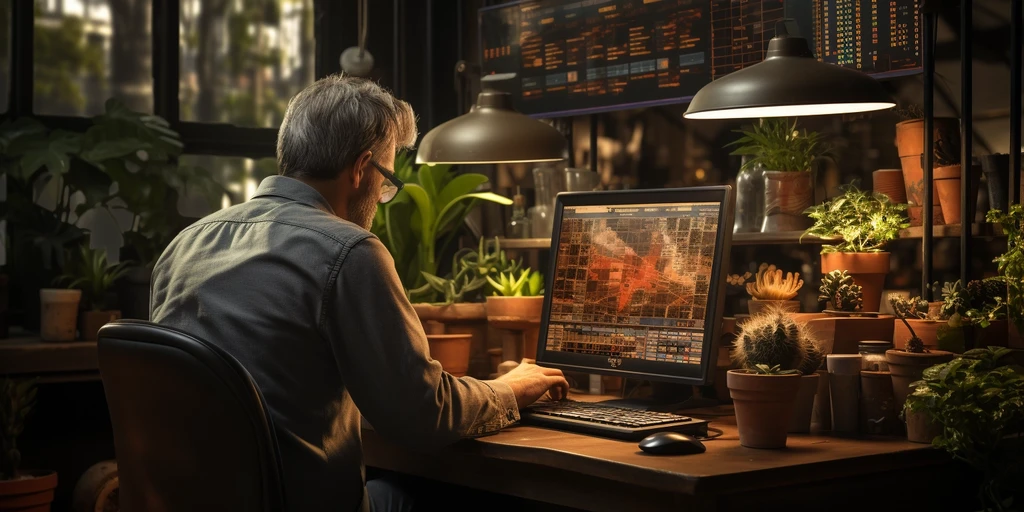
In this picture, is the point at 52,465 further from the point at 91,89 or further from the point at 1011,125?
→ the point at 1011,125

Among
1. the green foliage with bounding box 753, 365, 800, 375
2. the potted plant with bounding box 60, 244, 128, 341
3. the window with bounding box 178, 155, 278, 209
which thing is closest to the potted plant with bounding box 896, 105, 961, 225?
the green foliage with bounding box 753, 365, 800, 375

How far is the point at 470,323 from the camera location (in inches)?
123

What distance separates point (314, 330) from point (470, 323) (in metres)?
1.26

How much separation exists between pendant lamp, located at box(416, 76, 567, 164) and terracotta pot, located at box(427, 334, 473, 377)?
44cm

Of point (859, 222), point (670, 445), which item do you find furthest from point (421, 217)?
point (670, 445)

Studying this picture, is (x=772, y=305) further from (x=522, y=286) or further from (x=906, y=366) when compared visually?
(x=522, y=286)

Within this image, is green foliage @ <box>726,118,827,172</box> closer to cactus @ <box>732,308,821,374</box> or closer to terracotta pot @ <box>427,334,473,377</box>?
cactus @ <box>732,308,821,374</box>

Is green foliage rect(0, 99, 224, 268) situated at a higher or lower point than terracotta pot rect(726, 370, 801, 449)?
higher

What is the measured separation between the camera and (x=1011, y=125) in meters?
2.45

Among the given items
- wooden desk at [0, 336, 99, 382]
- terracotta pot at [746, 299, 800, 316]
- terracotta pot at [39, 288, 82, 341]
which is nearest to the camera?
terracotta pot at [746, 299, 800, 316]

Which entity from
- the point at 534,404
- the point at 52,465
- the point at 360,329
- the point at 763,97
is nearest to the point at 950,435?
the point at 763,97

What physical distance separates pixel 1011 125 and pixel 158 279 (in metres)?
1.82

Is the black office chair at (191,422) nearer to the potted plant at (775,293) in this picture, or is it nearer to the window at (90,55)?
the potted plant at (775,293)

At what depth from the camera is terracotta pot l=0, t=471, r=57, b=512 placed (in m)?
3.08
